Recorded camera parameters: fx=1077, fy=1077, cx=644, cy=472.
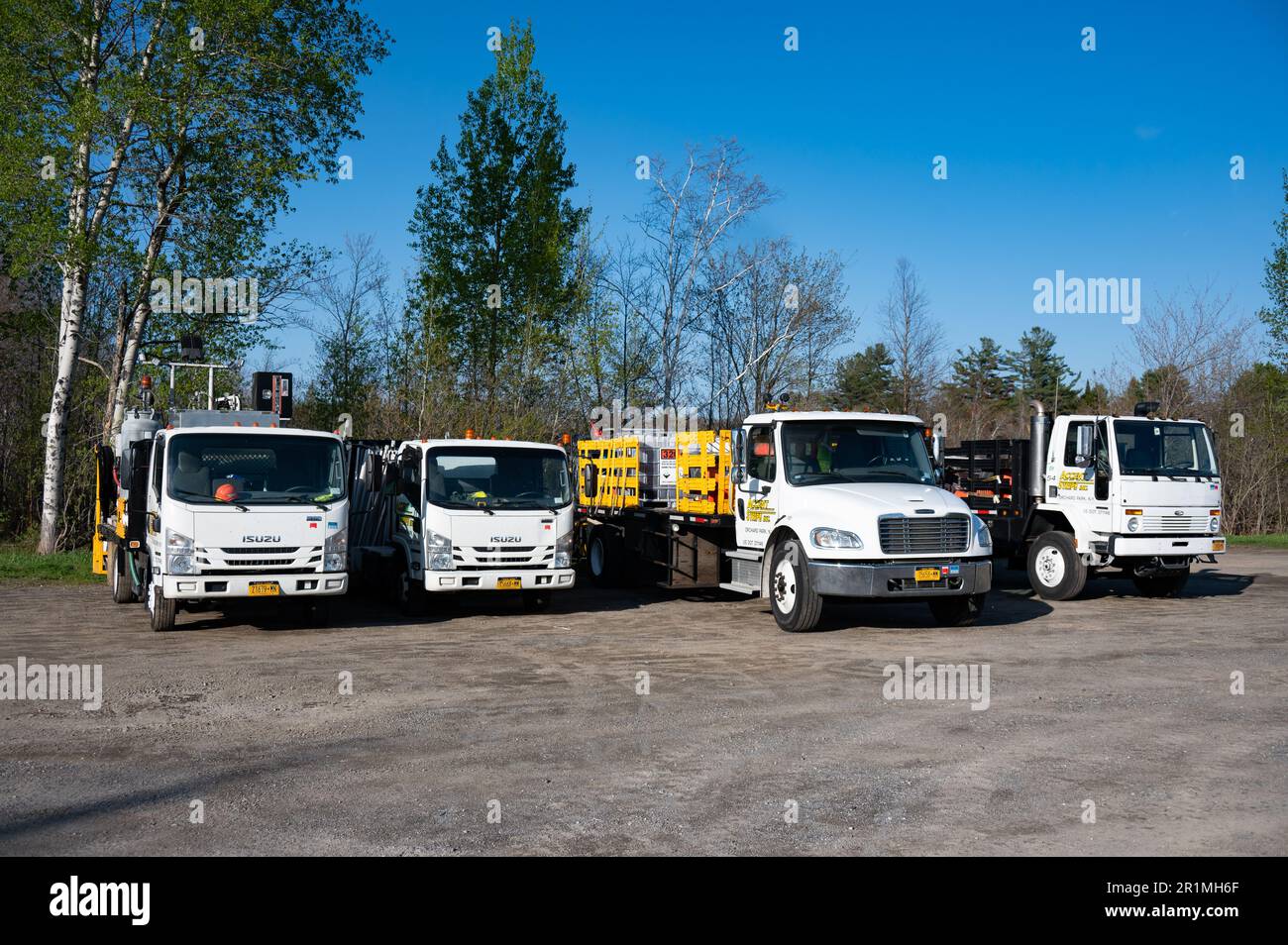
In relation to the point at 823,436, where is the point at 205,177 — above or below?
above

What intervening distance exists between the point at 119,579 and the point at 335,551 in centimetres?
482

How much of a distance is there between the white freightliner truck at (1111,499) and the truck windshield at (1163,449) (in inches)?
0.6

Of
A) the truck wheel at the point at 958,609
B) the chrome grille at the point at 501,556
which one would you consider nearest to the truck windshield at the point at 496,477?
the chrome grille at the point at 501,556

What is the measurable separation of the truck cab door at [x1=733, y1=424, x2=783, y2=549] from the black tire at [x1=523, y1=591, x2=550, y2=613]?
9.34 ft

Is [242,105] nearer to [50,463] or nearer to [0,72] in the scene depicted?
[0,72]

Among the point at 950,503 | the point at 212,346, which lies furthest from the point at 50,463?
the point at 950,503

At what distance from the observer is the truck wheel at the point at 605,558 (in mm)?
18203

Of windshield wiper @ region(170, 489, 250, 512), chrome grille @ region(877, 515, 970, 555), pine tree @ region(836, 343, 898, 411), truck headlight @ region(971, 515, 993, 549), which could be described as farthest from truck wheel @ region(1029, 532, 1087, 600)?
pine tree @ region(836, 343, 898, 411)

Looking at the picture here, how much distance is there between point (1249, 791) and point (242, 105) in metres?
20.7

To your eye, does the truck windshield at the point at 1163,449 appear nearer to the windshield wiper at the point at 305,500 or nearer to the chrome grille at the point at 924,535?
the chrome grille at the point at 924,535

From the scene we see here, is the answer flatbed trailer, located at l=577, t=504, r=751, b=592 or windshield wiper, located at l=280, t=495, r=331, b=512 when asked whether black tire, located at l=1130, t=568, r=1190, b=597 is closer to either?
flatbed trailer, located at l=577, t=504, r=751, b=592

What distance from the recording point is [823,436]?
13789 mm

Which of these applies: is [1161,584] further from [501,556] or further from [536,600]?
[501,556]
